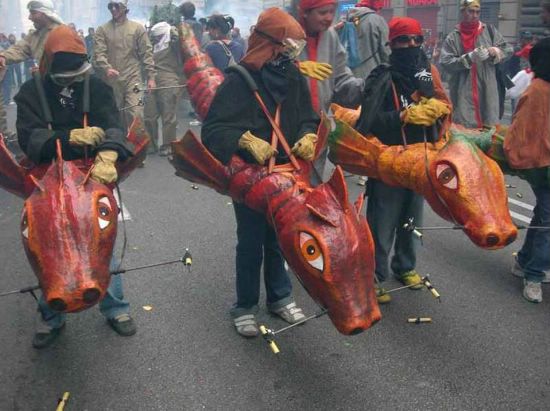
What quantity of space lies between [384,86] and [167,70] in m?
5.59

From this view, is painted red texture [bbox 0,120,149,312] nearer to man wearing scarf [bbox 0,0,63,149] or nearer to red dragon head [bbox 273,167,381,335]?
red dragon head [bbox 273,167,381,335]

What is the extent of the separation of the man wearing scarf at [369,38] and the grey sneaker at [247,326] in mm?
3689

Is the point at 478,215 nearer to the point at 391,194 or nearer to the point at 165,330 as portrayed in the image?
the point at 391,194

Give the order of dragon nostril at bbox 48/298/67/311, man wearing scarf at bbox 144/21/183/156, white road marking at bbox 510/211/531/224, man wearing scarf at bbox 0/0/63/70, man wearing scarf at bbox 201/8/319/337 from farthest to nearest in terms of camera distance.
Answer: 1. man wearing scarf at bbox 144/21/183/156
2. man wearing scarf at bbox 0/0/63/70
3. white road marking at bbox 510/211/531/224
4. man wearing scarf at bbox 201/8/319/337
5. dragon nostril at bbox 48/298/67/311

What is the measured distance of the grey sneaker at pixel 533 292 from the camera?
4285mm

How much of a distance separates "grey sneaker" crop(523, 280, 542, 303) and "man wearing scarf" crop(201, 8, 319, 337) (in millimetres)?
2054

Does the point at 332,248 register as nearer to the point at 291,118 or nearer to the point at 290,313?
the point at 291,118

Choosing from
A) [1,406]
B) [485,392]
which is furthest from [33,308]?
[485,392]

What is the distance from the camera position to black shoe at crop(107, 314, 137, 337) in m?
3.87

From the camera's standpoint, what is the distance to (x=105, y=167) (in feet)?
9.98

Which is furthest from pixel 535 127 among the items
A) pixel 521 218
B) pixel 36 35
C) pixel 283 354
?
pixel 36 35

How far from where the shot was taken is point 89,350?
12.2 feet

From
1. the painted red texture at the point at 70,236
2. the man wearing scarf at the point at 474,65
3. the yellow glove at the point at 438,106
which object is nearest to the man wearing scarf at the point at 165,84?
the man wearing scarf at the point at 474,65

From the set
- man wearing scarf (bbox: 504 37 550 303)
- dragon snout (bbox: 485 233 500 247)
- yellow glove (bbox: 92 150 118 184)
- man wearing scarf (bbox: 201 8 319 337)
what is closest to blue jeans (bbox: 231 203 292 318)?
man wearing scarf (bbox: 201 8 319 337)
